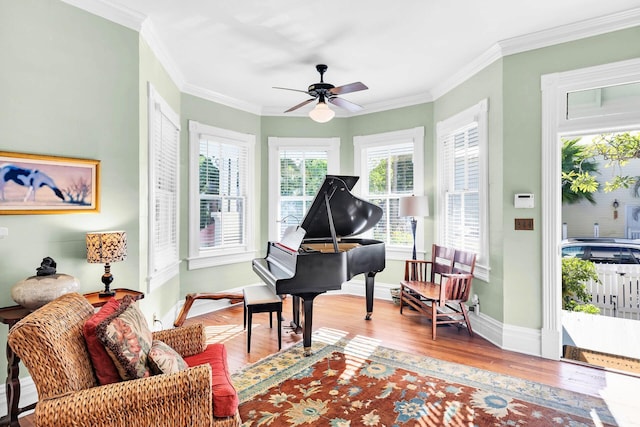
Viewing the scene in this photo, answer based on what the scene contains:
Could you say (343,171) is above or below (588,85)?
below

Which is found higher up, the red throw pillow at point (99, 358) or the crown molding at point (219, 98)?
the crown molding at point (219, 98)

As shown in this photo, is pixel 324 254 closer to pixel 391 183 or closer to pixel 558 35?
pixel 391 183

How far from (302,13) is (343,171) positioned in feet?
9.71

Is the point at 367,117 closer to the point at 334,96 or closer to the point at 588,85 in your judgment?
the point at 334,96

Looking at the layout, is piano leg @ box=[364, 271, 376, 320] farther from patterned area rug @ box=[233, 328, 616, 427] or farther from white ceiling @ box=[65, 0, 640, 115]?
white ceiling @ box=[65, 0, 640, 115]

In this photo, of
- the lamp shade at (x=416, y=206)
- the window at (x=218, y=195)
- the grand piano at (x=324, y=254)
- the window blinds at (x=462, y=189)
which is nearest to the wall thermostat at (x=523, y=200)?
the window blinds at (x=462, y=189)

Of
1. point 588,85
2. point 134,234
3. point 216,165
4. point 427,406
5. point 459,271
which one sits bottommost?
point 427,406

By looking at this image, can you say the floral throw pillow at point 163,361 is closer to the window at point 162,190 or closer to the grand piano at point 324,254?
the grand piano at point 324,254

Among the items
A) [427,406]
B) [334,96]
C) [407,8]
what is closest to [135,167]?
[334,96]

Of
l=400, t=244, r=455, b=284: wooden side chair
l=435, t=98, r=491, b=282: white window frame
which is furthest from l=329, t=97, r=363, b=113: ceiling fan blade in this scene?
l=400, t=244, r=455, b=284: wooden side chair

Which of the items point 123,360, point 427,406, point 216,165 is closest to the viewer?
point 123,360

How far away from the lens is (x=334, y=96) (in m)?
3.84

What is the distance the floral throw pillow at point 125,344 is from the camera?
1.43m

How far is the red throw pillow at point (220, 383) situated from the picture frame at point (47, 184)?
152 cm
